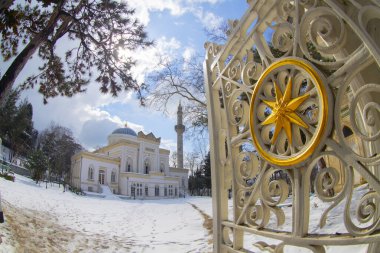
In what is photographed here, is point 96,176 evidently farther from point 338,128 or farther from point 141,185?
point 338,128

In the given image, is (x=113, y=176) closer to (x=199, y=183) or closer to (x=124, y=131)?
(x=124, y=131)


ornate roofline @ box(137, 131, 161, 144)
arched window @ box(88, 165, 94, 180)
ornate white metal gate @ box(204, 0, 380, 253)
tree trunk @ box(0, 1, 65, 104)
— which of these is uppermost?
ornate roofline @ box(137, 131, 161, 144)

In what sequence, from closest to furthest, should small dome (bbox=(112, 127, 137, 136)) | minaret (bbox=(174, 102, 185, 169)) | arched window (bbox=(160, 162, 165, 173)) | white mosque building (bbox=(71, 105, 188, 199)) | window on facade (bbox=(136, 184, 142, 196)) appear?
white mosque building (bbox=(71, 105, 188, 199)), window on facade (bbox=(136, 184, 142, 196)), arched window (bbox=(160, 162, 165, 173)), small dome (bbox=(112, 127, 137, 136)), minaret (bbox=(174, 102, 185, 169))

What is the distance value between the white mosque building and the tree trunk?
2608 cm

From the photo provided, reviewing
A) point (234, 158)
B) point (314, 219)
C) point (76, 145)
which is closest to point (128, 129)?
point (76, 145)

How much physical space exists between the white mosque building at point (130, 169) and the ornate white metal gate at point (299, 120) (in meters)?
29.7

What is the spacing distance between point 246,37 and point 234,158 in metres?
0.92

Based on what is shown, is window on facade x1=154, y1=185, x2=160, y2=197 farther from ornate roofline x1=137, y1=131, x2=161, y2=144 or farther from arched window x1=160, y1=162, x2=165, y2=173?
ornate roofline x1=137, y1=131, x2=161, y2=144

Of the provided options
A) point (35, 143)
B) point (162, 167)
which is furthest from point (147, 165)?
point (35, 143)

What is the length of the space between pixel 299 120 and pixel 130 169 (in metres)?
40.7

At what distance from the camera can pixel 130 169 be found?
4097cm

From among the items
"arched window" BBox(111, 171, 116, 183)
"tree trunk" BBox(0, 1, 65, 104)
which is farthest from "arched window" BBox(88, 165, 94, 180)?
"tree trunk" BBox(0, 1, 65, 104)

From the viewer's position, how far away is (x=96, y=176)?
36.0 m

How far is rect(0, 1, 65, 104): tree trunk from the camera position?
5254 mm
